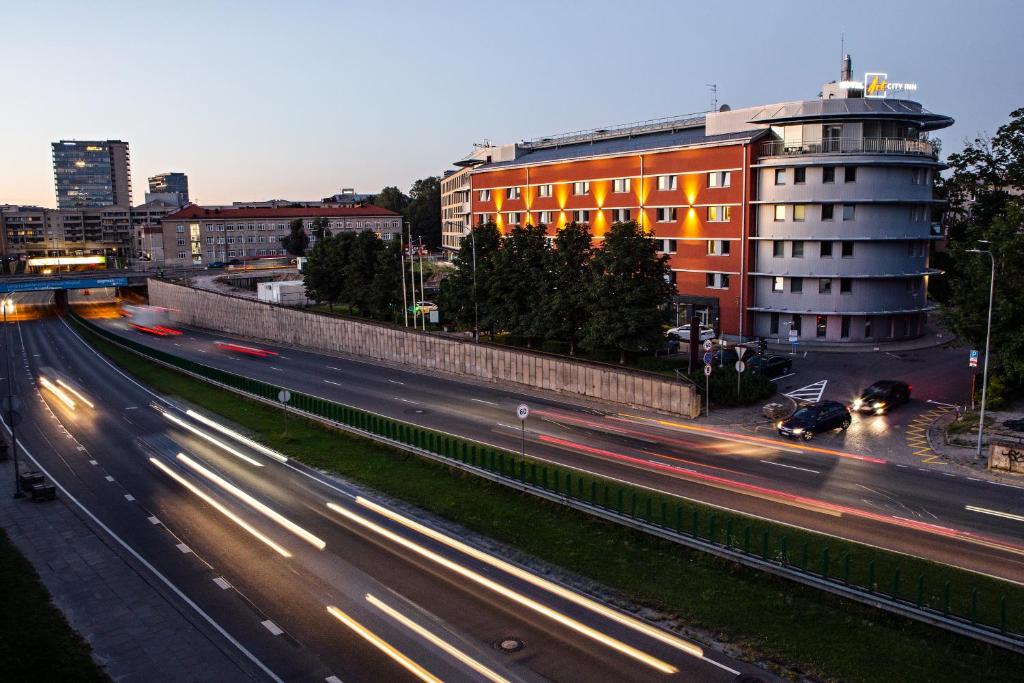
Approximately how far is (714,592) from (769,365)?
33.3 m

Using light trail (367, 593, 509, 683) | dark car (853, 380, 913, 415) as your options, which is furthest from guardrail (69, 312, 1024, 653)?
dark car (853, 380, 913, 415)

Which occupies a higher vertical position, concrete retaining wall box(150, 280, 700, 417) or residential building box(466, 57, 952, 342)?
residential building box(466, 57, 952, 342)

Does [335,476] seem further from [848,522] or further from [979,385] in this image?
[979,385]

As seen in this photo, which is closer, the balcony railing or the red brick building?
the balcony railing

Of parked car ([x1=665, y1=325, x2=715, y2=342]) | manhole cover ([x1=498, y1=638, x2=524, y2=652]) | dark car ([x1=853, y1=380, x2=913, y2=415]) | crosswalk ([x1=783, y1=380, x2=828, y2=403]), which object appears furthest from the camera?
parked car ([x1=665, y1=325, x2=715, y2=342])

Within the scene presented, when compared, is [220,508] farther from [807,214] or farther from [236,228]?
[236,228]

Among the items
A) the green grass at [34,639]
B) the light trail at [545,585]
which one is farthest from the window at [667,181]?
the green grass at [34,639]

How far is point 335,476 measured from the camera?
33.0 m

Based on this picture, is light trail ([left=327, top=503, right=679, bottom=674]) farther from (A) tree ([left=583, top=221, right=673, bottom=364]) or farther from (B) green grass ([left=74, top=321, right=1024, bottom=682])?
(A) tree ([left=583, top=221, right=673, bottom=364])

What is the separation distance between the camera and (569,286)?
2237 inches

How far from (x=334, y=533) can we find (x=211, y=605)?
563 cm

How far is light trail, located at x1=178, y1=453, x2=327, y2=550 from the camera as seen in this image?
25.7m

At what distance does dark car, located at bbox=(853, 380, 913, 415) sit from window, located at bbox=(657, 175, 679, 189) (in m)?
33.1

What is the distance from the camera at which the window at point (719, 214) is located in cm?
6750
